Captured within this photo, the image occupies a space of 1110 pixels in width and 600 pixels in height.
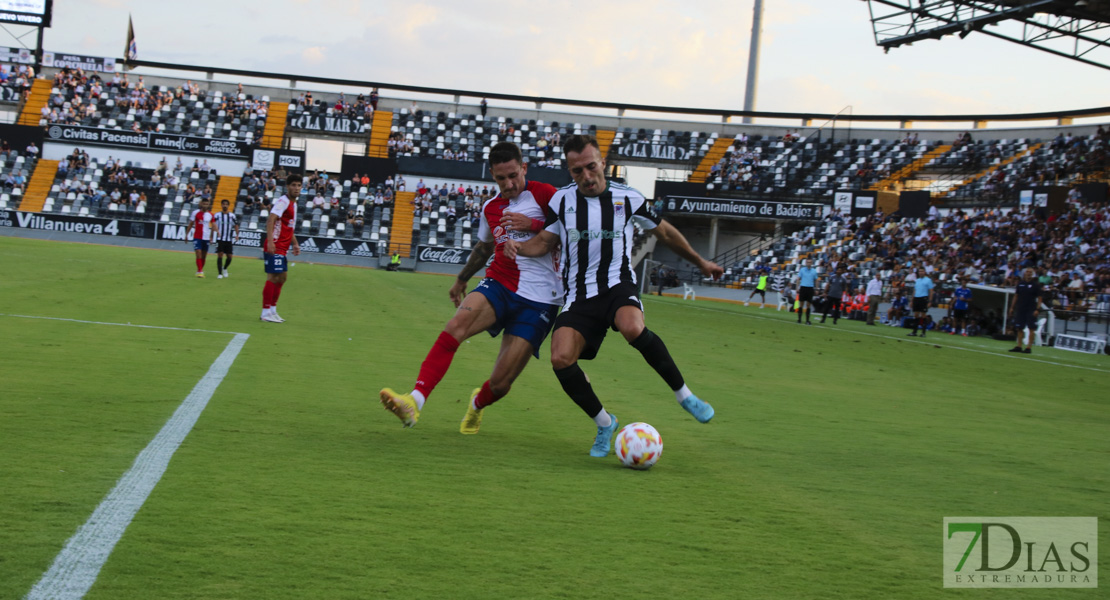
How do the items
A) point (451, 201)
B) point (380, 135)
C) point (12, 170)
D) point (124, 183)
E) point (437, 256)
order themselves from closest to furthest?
point (437, 256) < point (124, 183) < point (12, 170) < point (451, 201) < point (380, 135)

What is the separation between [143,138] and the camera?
168ft

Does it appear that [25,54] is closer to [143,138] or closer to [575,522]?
[143,138]

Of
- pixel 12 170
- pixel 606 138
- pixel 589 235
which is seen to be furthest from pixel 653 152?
pixel 589 235

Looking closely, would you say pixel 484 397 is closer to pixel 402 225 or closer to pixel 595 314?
pixel 595 314

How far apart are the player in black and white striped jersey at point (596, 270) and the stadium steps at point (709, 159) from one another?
161 feet

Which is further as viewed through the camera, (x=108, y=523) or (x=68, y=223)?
(x=68, y=223)

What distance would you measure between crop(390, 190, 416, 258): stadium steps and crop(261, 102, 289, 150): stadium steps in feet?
28.3

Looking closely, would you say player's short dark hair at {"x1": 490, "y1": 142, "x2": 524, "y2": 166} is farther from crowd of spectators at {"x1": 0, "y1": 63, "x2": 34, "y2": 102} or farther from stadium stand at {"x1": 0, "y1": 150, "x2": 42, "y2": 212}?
crowd of spectators at {"x1": 0, "y1": 63, "x2": 34, "y2": 102}

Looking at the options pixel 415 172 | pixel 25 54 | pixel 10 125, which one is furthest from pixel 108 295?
pixel 25 54

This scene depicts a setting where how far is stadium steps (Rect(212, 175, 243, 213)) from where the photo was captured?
49750mm

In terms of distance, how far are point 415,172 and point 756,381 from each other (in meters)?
44.8

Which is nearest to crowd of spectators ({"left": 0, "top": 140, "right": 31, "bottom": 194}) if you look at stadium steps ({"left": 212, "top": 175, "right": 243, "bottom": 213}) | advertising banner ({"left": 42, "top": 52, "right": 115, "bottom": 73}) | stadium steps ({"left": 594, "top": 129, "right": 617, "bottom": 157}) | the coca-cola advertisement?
advertising banner ({"left": 42, "top": 52, "right": 115, "bottom": 73})

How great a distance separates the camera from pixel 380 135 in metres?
55.6

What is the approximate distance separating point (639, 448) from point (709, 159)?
52107 millimetres
